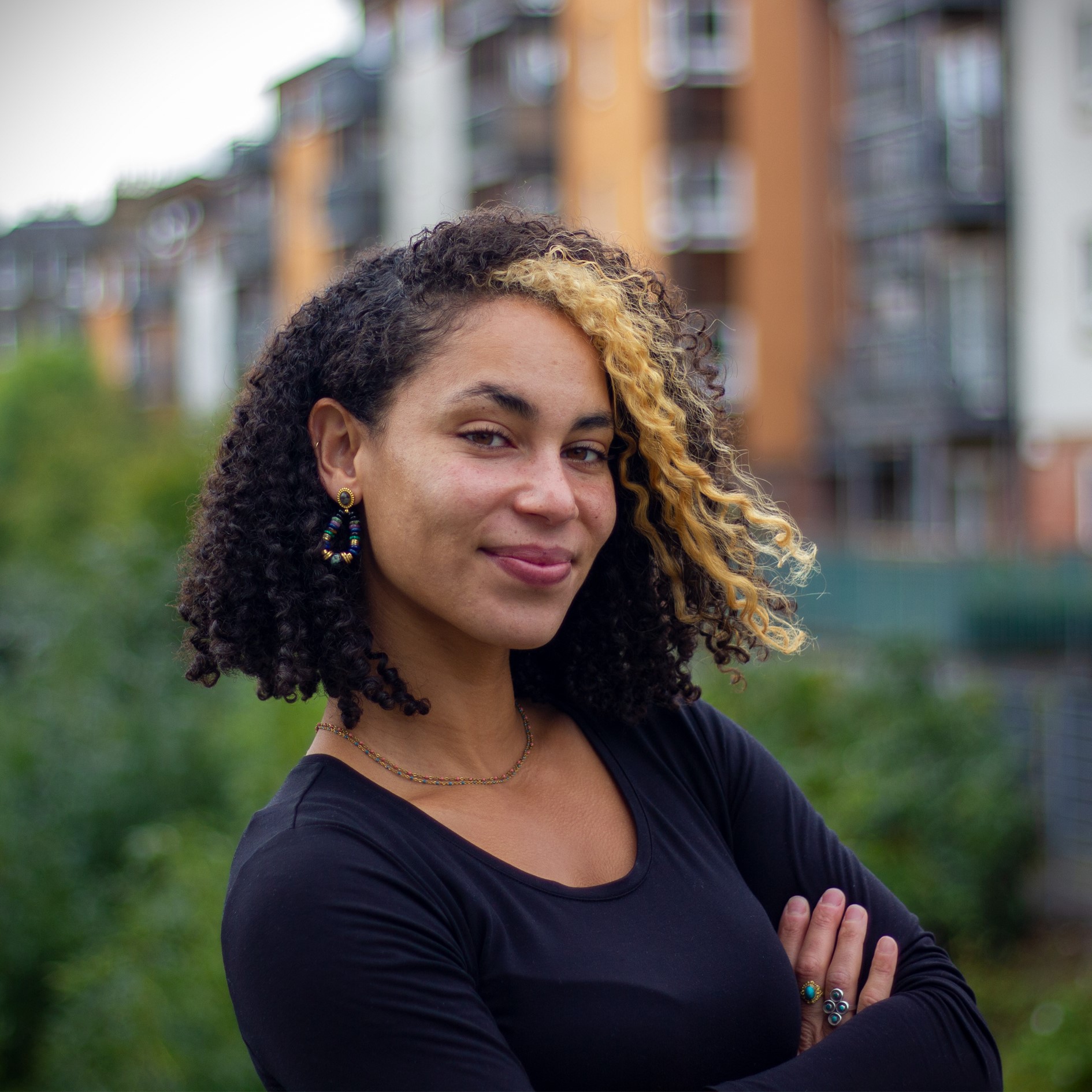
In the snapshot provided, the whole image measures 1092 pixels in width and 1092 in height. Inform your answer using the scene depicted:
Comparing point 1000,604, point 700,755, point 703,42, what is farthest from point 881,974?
point 703,42

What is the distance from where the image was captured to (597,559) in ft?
Answer: 7.20

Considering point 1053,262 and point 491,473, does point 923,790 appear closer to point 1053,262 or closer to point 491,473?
point 491,473

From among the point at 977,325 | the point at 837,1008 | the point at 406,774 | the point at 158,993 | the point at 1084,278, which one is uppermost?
the point at 1084,278

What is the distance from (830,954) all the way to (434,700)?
2.43 ft

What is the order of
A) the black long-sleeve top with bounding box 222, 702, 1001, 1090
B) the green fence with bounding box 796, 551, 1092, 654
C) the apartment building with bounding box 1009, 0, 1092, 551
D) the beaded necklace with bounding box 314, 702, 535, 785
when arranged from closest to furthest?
the black long-sleeve top with bounding box 222, 702, 1001, 1090 < the beaded necklace with bounding box 314, 702, 535, 785 < the green fence with bounding box 796, 551, 1092, 654 < the apartment building with bounding box 1009, 0, 1092, 551

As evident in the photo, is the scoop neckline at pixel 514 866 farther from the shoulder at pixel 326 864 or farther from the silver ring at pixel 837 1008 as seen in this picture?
the silver ring at pixel 837 1008

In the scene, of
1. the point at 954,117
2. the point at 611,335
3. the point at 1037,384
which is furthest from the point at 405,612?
the point at 954,117

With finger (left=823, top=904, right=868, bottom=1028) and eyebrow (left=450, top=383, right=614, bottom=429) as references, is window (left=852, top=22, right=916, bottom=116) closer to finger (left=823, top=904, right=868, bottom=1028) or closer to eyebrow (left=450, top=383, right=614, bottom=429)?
finger (left=823, top=904, right=868, bottom=1028)

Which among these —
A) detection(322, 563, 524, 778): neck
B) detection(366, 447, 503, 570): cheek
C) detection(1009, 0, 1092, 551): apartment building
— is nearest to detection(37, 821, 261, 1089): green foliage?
detection(322, 563, 524, 778): neck

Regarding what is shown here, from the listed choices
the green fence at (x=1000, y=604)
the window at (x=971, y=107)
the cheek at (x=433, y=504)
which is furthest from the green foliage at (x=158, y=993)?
the window at (x=971, y=107)

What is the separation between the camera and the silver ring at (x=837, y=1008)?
6.68 ft

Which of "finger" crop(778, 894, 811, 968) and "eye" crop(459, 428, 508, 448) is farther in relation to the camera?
"finger" crop(778, 894, 811, 968)

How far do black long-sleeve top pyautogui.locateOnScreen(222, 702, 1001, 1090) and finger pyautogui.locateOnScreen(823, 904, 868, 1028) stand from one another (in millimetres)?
70

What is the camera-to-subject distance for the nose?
1780 millimetres
